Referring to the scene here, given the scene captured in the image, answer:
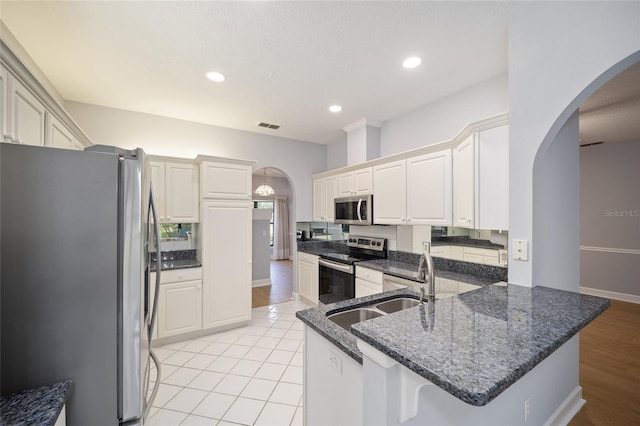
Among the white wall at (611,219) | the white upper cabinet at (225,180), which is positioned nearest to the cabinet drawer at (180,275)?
the white upper cabinet at (225,180)

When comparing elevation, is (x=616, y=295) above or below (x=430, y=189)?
below

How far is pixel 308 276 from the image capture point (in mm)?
4359

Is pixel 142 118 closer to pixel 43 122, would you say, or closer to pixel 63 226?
pixel 43 122

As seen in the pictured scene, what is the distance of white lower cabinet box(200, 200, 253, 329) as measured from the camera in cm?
333

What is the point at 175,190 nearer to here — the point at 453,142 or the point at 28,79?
the point at 28,79

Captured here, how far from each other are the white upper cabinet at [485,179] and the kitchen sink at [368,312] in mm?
903

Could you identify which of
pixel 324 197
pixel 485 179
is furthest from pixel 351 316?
pixel 324 197

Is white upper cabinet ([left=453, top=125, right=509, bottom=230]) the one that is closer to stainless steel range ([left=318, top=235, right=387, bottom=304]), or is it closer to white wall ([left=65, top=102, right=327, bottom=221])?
stainless steel range ([left=318, top=235, right=387, bottom=304])

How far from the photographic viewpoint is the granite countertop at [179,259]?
3251 millimetres

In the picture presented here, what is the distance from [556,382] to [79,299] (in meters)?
2.80

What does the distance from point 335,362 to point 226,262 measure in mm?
2496

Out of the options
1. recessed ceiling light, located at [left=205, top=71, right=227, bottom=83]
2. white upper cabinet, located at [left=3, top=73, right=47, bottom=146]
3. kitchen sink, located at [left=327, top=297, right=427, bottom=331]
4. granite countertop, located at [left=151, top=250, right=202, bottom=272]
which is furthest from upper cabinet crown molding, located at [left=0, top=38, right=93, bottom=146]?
kitchen sink, located at [left=327, top=297, right=427, bottom=331]

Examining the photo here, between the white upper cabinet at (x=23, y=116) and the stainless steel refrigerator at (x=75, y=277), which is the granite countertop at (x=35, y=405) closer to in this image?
the stainless steel refrigerator at (x=75, y=277)

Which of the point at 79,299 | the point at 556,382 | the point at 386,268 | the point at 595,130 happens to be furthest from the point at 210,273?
the point at 595,130
